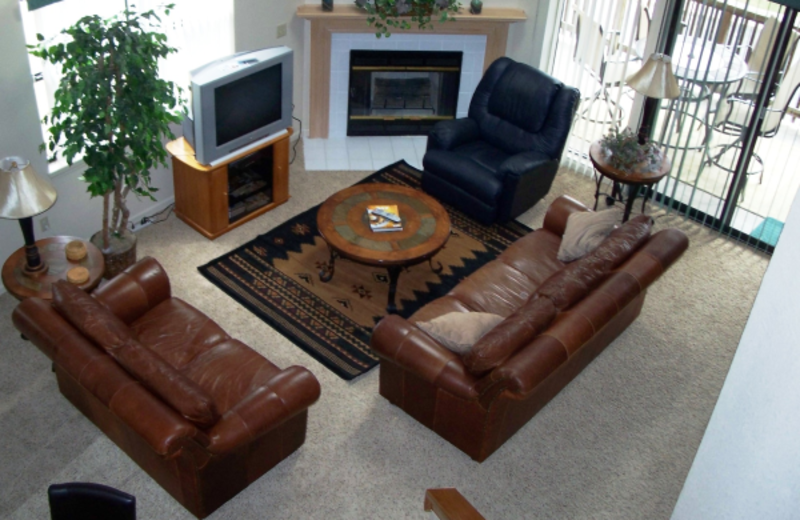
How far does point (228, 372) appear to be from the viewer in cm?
462

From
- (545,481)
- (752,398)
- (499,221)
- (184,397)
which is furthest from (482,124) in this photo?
(752,398)

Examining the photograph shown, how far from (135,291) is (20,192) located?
87 cm

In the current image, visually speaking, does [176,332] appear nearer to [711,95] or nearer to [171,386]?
[171,386]

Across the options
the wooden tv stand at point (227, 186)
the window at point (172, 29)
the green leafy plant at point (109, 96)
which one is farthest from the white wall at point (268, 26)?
the green leafy plant at point (109, 96)

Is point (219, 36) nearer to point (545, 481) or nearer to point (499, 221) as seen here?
point (499, 221)

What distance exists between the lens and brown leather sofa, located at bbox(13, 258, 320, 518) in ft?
12.5

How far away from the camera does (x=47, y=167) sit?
556 cm

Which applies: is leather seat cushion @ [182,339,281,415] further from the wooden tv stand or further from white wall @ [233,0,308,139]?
white wall @ [233,0,308,139]

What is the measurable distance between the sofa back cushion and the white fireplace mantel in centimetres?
384

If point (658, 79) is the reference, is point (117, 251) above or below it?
below

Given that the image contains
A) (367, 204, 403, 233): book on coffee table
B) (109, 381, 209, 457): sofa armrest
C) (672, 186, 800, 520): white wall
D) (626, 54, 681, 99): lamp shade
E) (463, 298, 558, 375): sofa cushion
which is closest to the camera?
(672, 186, 800, 520): white wall

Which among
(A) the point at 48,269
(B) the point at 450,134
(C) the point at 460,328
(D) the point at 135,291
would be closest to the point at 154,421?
(D) the point at 135,291

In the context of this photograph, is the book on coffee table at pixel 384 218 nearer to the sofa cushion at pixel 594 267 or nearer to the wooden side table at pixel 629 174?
the sofa cushion at pixel 594 267


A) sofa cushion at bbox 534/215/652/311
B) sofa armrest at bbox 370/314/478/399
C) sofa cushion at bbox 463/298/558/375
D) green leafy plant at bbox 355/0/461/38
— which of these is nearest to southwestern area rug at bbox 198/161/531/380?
sofa armrest at bbox 370/314/478/399
